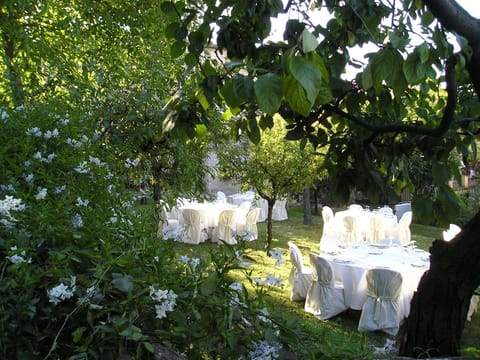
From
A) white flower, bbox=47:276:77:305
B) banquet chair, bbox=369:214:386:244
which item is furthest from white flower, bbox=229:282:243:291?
banquet chair, bbox=369:214:386:244

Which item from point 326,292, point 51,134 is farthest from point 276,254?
point 326,292

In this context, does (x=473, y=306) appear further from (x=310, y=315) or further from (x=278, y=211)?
(x=278, y=211)

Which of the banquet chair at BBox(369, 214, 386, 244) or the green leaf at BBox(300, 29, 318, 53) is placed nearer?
the green leaf at BBox(300, 29, 318, 53)

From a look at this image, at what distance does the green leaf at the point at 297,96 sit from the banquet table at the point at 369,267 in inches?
253

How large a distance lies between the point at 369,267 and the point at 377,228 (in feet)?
19.2

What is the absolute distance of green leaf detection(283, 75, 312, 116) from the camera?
0.69 meters

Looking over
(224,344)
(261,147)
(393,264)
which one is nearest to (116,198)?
(224,344)

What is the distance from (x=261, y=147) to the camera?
1081cm

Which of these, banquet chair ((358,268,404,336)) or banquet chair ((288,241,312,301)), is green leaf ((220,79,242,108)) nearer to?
banquet chair ((358,268,404,336))

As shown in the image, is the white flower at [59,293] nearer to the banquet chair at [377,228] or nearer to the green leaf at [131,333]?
the green leaf at [131,333]

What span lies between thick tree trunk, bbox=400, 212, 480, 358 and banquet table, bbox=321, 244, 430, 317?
4544 millimetres

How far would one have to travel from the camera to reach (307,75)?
65 centimetres

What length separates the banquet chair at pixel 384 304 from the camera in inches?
250

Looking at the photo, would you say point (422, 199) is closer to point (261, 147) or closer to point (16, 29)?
point (16, 29)
